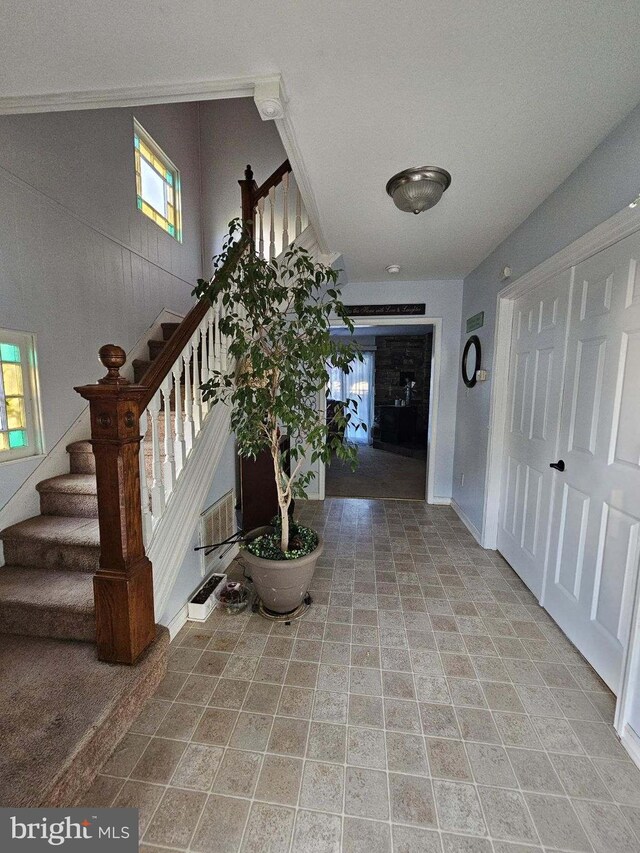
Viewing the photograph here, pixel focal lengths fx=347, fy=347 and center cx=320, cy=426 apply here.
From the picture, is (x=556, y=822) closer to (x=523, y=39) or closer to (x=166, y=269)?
(x=523, y=39)

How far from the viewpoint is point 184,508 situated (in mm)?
1911

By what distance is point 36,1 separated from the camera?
1.03m

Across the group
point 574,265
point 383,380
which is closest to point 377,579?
point 574,265

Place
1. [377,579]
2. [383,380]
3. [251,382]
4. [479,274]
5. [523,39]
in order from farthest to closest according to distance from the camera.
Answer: [383,380] < [479,274] < [377,579] < [251,382] < [523,39]

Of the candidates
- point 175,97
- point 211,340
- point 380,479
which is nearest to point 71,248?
point 211,340

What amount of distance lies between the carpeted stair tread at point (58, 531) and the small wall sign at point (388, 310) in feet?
10.7

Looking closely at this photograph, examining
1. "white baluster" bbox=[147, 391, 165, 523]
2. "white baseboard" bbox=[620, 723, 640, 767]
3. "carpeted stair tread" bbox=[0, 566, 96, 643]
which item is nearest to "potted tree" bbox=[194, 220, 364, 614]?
"white baluster" bbox=[147, 391, 165, 523]

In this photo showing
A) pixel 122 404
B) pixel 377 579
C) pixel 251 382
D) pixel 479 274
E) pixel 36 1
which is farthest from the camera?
pixel 479 274

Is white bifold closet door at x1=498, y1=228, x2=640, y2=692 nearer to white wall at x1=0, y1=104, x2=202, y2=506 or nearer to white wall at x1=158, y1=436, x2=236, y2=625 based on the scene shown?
white wall at x1=158, y1=436, x2=236, y2=625

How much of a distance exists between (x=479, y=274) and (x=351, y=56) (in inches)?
98.7

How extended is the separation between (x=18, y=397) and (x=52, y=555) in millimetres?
924

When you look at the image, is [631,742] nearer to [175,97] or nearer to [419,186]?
[419,186]

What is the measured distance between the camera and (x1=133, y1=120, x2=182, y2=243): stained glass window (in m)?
3.05

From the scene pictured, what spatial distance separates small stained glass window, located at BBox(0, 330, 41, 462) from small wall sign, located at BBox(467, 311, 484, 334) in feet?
11.2
